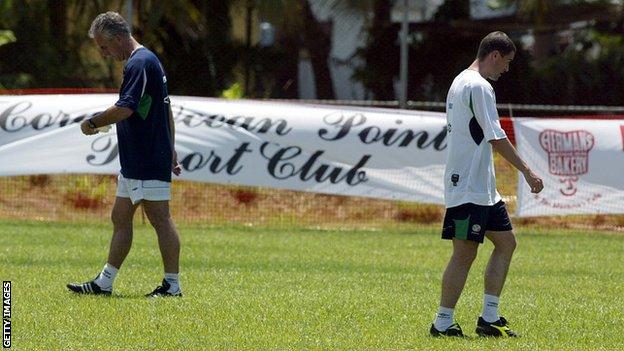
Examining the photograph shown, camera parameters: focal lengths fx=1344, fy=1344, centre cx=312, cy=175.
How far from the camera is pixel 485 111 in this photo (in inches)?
281

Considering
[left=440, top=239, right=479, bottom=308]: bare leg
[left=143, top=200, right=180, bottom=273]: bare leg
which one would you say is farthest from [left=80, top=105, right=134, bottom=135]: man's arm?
[left=440, top=239, right=479, bottom=308]: bare leg

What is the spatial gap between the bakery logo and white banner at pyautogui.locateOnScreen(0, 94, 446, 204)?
3.99 ft

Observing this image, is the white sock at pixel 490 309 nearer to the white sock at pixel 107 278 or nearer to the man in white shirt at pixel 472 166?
the man in white shirt at pixel 472 166

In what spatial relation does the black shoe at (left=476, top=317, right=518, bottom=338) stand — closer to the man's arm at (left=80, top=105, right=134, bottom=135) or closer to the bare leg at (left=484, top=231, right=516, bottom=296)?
the bare leg at (left=484, top=231, right=516, bottom=296)

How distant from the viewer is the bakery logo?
1507 centimetres

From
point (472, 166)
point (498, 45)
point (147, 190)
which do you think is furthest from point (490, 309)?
point (147, 190)

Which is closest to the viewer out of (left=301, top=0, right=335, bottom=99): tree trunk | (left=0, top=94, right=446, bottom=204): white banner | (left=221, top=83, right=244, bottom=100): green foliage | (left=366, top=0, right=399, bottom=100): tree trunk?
(left=0, top=94, right=446, bottom=204): white banner

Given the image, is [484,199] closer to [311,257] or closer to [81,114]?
[311,257]

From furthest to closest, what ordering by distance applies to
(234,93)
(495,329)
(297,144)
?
(234,93) < (297,144) < (495,329)

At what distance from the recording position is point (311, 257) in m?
12.1

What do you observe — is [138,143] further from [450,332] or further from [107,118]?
[450,332]

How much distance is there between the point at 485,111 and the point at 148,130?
2470 mm

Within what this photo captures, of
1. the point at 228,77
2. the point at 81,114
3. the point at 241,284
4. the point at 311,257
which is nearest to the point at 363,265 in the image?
the point at 311,257

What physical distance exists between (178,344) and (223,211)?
9.23 m
